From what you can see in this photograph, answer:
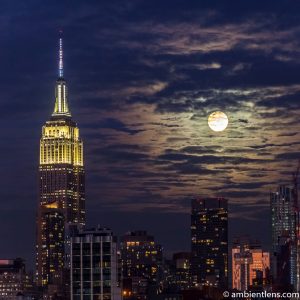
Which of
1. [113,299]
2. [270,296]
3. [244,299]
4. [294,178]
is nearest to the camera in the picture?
[113,299]

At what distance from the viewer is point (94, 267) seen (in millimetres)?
113250

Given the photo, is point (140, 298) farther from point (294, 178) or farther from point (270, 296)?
point (294, 178)

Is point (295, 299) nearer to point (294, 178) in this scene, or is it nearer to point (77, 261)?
point (294, 178)

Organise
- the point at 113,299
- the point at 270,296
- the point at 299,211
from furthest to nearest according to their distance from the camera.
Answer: the point at 270,296, the point at 299,211, the point at 113,299

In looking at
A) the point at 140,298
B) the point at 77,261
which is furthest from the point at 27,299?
the point at 77,261

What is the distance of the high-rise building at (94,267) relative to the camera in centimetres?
11262

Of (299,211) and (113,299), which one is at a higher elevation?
(299,211)

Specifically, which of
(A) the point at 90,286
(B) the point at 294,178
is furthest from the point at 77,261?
(B) the point at 294,178

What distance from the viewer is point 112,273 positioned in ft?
373

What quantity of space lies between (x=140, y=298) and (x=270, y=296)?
741 inches

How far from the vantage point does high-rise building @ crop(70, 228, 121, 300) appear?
113 metres

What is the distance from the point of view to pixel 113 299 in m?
113

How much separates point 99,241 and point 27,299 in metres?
88.2

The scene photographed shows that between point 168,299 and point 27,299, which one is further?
point 27,299
